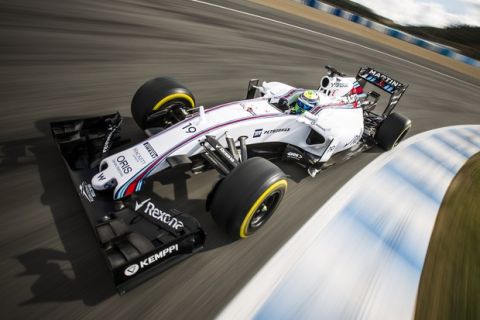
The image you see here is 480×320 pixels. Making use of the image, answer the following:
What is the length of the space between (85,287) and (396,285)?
2885mm

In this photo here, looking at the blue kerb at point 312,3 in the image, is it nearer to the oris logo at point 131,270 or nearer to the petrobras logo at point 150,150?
the petrobras logo at point 150,150

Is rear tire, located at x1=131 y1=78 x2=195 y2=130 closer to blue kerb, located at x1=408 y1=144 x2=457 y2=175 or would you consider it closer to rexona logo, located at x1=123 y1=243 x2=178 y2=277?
rexona logo, located at x1=123 y1=243 x2=178 y2=277

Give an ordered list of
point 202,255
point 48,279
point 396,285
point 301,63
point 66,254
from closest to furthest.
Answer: point 48,279 → point 66,254 → point 202,255 → point 396,285 → point 301,63

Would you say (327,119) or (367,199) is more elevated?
(327,119)

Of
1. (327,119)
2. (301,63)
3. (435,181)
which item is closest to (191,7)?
(301,63)

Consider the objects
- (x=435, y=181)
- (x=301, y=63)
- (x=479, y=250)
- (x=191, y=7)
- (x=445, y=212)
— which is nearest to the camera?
(x=479, y=250)

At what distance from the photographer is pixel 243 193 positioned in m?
2.50

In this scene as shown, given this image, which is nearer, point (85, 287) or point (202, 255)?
point (85, 287)

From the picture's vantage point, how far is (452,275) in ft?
10.3

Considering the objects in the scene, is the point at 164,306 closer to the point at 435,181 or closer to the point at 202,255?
the point at 202,255

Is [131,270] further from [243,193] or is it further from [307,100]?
[307,100]

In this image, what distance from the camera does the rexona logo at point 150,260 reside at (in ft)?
6.76

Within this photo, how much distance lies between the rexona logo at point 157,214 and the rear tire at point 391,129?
14.4 ft

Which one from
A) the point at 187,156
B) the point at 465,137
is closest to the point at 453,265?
the point at 187,156
